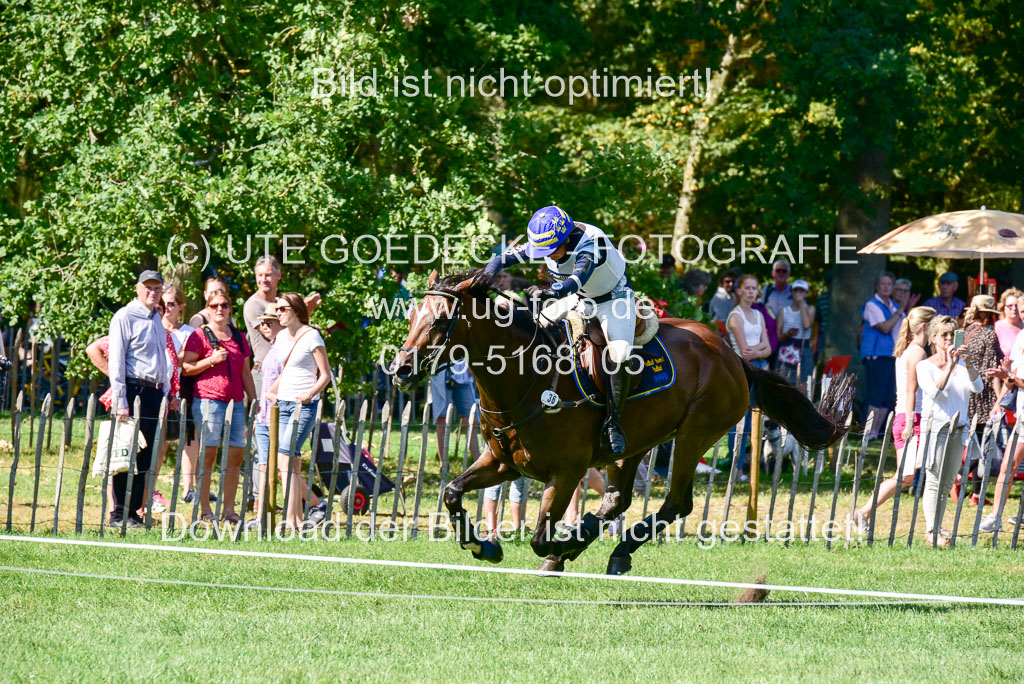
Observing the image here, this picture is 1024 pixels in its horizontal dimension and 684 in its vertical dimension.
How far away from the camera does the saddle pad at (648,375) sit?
8.59 metres

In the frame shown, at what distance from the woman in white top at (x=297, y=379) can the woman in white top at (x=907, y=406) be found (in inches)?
202

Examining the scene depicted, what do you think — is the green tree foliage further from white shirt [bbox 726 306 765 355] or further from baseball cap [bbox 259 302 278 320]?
baseball cap [bbox 259 302 278 320]

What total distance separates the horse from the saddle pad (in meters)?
0.05

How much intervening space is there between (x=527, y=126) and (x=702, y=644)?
23.7 feet

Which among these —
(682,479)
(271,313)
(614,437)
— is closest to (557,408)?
(614,437)

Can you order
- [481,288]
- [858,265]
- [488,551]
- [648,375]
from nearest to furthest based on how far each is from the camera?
1. [481,288]
2. [488,551]
3. [648,375]
4. [858,265]

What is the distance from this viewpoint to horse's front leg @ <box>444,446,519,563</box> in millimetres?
8344

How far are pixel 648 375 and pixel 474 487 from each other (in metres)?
1.48

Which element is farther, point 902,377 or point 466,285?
point 902,377

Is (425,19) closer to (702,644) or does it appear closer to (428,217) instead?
(428,217)

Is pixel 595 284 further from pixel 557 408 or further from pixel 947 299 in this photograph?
pixel 947 299

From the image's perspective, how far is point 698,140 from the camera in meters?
23.3

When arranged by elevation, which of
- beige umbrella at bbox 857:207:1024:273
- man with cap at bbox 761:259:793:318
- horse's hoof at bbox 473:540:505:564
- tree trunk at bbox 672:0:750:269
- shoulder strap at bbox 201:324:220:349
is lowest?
horse's hoof at bbox 473:540:505:564

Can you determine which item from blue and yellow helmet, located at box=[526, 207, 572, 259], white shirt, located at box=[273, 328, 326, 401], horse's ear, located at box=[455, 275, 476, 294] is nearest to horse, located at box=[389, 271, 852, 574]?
horse's ear, located at box=[455, 275, 476, 294]
